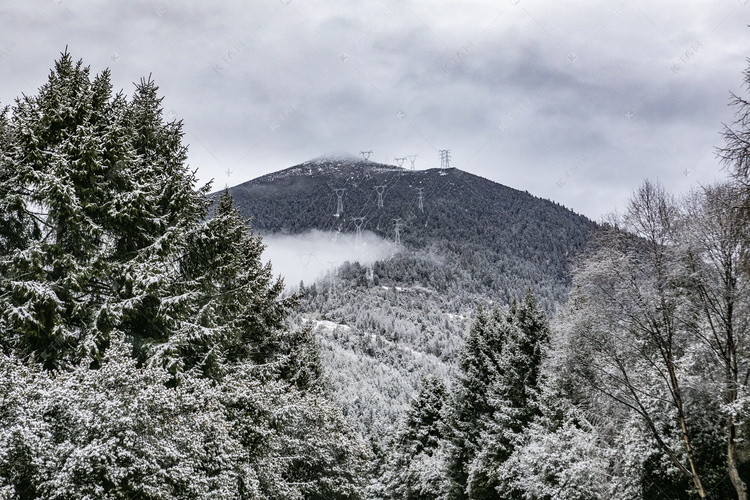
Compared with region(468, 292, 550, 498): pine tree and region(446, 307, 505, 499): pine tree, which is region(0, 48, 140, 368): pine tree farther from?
region(446, 307, 505, 499): pine tree

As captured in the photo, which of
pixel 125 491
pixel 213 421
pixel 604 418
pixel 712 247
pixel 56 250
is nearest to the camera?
pixel 125 491

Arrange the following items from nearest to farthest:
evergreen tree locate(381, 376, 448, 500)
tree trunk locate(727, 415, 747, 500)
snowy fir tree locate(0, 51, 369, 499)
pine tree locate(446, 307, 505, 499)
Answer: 1. snowy fir tree locate(0, 51, 369, 499)
2. tree trunk locate(727, 415, 747, 500)
3. pine tree locate(446, 307, 505, 499)
4. evergreen tree locate(381, 376, 448, 500)

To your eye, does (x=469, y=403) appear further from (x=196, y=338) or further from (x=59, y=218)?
(x=59, y=218)

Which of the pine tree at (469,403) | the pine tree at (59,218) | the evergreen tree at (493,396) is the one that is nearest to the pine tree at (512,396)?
the evergreen tree at (493,396)

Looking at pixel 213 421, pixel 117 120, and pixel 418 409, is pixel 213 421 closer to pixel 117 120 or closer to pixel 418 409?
pixel 117 120

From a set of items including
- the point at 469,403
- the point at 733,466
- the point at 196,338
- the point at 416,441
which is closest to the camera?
the point at 733,466

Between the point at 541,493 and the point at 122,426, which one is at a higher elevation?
the point at 122,426

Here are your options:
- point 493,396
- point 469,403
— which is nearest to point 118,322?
point 493,396

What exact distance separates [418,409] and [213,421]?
92.7ft

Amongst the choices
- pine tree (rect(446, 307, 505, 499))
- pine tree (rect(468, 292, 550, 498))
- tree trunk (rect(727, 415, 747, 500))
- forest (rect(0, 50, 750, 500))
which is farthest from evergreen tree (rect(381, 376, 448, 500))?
tree trunk (rect(727, 415, 747, 500))

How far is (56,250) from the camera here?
34.8 feet

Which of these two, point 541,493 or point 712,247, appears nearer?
point 712,247

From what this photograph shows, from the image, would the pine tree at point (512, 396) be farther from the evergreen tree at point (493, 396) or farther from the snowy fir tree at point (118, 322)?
the snowy fir tree at point (118, 322)

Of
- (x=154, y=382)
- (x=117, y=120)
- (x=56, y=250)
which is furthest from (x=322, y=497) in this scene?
(x=117, y=120)
